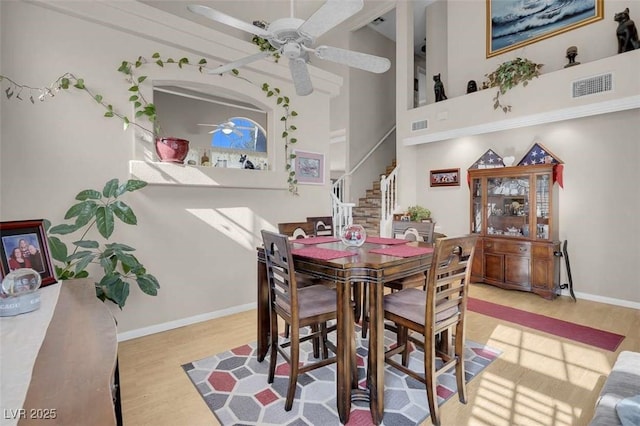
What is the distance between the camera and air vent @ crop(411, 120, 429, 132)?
5222 millimetres

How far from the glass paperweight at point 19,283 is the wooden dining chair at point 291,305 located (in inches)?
41.8

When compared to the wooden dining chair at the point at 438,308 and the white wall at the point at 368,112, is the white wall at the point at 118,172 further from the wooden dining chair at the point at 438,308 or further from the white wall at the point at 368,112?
the white wall at the point at 368,112

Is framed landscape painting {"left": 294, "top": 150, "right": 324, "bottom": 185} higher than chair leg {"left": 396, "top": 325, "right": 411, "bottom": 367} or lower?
higher

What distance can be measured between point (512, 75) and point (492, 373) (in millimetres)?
3789

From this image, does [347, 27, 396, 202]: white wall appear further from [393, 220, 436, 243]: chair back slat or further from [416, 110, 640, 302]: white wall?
[393, 220, 436, 243]: chair back slat

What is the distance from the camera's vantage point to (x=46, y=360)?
31.8 inches

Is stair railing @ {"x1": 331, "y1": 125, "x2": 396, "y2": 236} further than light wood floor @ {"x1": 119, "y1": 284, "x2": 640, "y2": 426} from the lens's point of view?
Yes

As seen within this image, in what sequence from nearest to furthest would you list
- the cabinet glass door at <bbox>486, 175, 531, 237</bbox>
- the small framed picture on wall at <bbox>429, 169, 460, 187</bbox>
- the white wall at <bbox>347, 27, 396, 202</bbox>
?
the cabinet glass door at <bbox>486, 175, 531, 237</bbox>
the small framed picture on wall at <bbox>429, 169, 460, 187</bbox>
the white wall at <bbox>347, 27, 396, 202</bbox>

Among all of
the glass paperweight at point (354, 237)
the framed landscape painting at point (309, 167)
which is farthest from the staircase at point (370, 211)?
the glass paperweight at point (354, 237)

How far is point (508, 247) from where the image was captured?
4219 millimetres

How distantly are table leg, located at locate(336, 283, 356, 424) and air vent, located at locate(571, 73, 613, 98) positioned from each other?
3950 millimetres

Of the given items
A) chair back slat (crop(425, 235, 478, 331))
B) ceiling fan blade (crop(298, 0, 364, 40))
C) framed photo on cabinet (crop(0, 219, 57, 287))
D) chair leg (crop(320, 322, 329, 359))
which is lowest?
chair leg (crop(320, 322, 329, 359))

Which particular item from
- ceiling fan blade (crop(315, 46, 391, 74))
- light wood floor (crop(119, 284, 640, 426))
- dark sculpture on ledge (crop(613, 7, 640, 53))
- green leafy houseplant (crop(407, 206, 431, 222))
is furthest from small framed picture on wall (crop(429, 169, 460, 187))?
ceiling fan blade (crop(315, 46, 391, 74))

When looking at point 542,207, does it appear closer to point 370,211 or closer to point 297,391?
point 370,211
